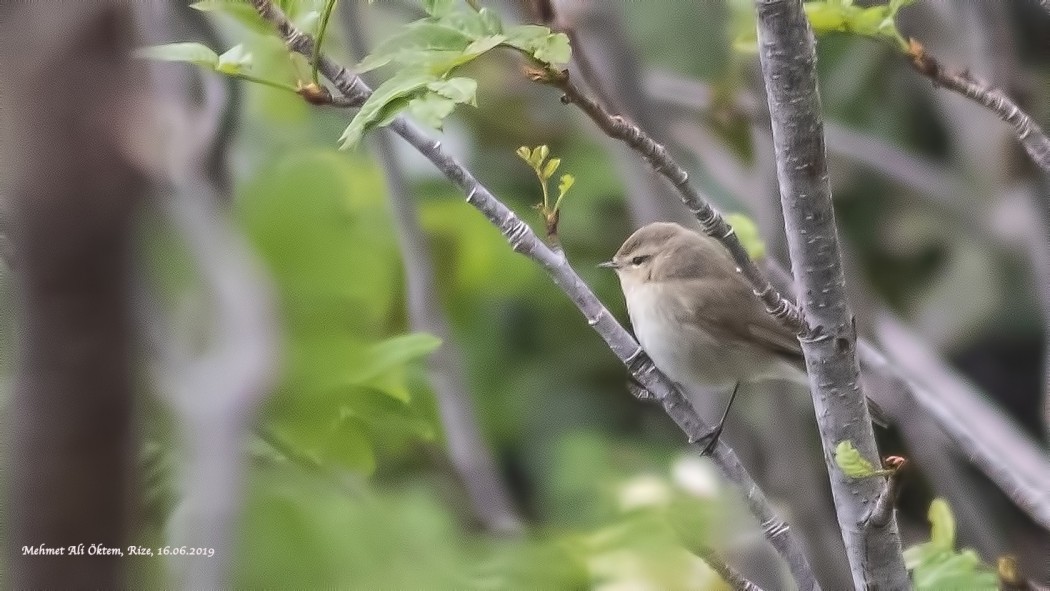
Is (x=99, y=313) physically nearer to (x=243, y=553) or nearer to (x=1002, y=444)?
(x=243, y=553)

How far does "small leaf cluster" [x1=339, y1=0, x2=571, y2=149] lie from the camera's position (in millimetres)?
846

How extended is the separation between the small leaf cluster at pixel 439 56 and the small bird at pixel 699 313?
1.01 m

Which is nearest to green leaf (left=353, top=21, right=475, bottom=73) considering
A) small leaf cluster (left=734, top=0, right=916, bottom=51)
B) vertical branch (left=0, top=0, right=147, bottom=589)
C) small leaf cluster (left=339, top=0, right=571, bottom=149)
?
small leaf cluster (left=339, top=0, right=571, bottom=149)

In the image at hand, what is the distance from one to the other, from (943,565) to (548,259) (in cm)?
58

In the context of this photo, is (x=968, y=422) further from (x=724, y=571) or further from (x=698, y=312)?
(x=724, y=571)

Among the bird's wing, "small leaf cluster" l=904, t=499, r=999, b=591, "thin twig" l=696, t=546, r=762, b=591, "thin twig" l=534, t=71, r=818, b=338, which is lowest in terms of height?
"small leaf cluster" l=904, t=499, r=999, b=591

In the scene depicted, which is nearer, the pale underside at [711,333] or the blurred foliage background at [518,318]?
the blurred foliage background at [518,318]

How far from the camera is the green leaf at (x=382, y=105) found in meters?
0.84

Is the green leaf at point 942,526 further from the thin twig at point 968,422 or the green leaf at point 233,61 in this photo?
the green leaf at point 233,61

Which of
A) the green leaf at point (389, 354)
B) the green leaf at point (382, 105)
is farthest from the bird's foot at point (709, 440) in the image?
the green leaf at point (382, 105)

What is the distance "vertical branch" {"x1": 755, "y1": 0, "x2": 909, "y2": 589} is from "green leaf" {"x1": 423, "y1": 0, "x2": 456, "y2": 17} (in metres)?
0.27

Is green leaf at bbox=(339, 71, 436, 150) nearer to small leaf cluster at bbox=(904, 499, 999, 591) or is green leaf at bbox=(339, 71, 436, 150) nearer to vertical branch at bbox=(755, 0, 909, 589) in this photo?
vertical branch at bbox=(755, 0, 909, 589)

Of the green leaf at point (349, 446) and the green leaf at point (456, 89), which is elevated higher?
the green leaf at point (456, 89)

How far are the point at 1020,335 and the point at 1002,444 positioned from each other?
3.27ft
